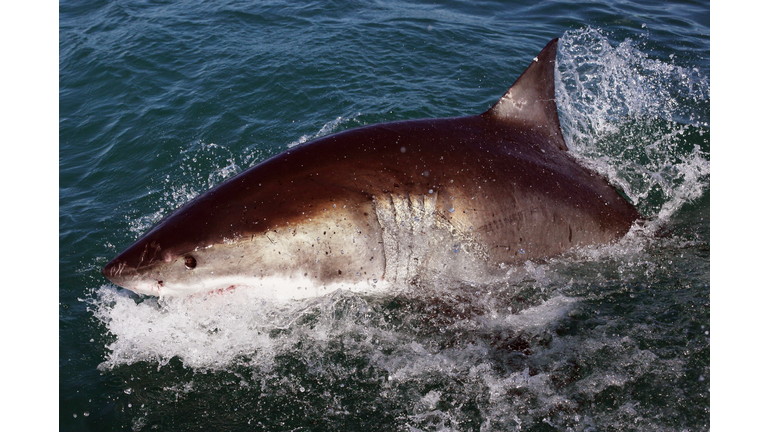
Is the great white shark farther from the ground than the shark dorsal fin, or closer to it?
closer to it

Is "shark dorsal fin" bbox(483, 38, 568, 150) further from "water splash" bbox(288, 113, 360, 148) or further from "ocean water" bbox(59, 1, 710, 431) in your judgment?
"water splash" bbox(288, 113, 360, 148)

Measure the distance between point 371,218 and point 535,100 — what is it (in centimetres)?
197

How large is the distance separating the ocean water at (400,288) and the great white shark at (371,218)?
235 mm

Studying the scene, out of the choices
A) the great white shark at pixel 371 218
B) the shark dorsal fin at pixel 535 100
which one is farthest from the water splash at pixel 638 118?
the great white shark at pixel 371 218

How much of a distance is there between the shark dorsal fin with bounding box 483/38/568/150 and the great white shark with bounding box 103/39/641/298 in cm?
26

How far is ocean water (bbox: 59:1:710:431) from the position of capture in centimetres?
370

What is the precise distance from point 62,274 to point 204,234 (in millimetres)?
2772

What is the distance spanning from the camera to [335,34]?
33.8ft

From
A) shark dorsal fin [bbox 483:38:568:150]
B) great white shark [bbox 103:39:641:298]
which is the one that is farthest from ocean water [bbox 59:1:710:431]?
shark dorsal fin [bbox 483:38:568:150]

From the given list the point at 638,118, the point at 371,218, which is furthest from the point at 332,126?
the point at 638,118

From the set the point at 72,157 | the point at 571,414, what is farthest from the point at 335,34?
the point at 571,414

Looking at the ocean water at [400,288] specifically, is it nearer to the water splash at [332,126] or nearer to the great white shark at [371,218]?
the water splash at [332,126]

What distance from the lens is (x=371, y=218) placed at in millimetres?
3727

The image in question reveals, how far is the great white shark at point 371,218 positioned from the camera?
11.7ft
